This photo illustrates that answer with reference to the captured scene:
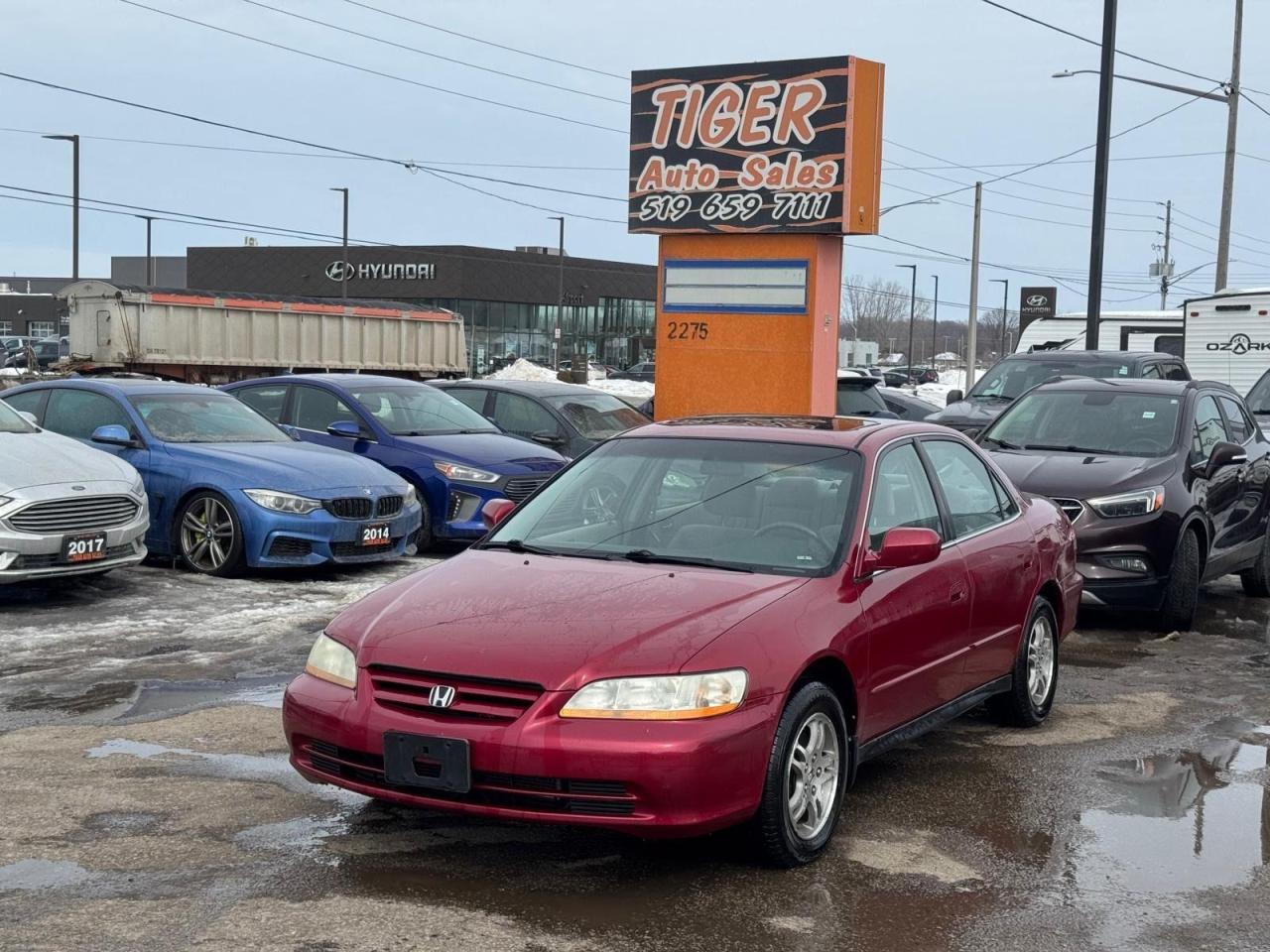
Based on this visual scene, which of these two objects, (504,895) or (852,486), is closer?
(504,895)

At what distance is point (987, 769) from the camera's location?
641cm

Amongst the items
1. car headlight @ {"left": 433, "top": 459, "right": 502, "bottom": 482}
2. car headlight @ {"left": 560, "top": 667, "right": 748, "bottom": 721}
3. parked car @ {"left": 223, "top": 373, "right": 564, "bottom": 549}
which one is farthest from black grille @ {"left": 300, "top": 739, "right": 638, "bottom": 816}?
car headlight @ {"left": 433, "top": 459, "right": 502, "bottom": 482}

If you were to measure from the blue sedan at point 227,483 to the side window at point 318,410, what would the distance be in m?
1.43

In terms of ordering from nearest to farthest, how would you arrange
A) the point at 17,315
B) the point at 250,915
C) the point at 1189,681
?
the point at 250,915 < the point at 1189,681 < the point at 17,315

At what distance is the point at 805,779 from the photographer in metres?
5.02

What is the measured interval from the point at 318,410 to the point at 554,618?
30.7 ft

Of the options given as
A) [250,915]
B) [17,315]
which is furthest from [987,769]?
[17,315]

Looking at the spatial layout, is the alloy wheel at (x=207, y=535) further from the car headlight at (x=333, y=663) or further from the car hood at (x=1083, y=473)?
the car headlight at (x=333, y=663)

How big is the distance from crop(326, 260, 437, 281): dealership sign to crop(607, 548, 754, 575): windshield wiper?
74901 mm

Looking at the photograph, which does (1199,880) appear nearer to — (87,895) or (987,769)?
(987,769)

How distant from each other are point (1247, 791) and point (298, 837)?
3821 mm

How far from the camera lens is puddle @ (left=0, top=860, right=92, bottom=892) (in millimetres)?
4645

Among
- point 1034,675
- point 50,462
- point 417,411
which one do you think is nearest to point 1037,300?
point 417,411

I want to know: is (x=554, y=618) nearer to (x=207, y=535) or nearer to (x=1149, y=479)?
(x=1149, y=479)
